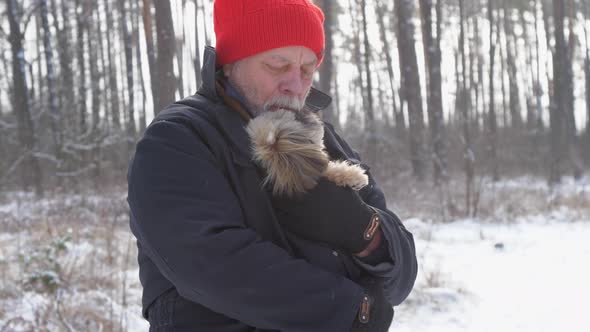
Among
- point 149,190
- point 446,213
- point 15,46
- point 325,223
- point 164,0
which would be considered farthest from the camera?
point 15,46

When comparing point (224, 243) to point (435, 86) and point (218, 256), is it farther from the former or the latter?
point (435, 86)

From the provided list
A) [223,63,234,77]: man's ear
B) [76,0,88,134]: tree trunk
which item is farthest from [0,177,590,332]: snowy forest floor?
[76,0,88,134]: tree trunk

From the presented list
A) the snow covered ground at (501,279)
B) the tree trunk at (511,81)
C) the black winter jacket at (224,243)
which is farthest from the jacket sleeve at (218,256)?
the tree trunk at (511,81)

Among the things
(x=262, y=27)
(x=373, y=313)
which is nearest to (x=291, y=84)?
(x=262, y=27)

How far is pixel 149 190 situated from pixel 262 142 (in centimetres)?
28

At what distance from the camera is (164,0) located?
554cm

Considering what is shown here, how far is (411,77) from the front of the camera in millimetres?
14562

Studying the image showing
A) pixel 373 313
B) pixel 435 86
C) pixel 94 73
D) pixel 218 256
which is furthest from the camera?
pixel 94 73

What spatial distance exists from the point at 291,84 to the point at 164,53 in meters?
4.28

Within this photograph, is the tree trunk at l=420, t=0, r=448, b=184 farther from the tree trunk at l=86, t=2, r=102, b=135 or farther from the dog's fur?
the dog's fur

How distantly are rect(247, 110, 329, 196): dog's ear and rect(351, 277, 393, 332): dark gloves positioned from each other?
30 cm

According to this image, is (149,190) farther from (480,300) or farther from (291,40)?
(480,300)

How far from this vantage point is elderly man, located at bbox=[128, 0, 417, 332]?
4.01ft

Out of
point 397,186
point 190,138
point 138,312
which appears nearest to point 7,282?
point 138,312
